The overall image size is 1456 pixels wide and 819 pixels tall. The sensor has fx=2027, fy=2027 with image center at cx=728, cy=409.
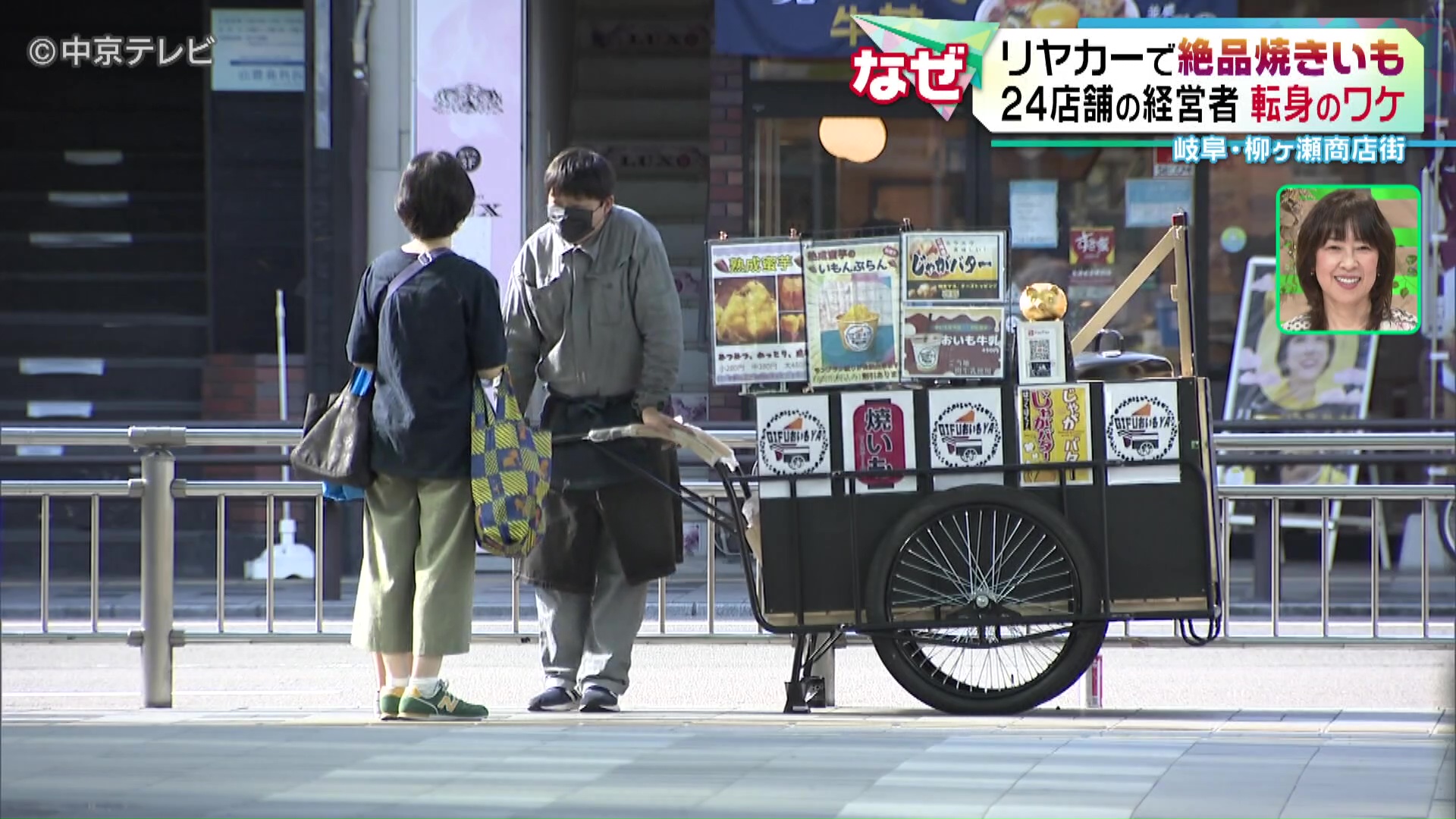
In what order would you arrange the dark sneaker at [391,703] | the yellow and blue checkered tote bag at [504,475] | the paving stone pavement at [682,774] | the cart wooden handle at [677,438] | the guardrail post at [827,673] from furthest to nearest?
the guardrail post at [827,673]
the cart wooden handle at [677,438]
the dark sneaker at [391,703]
the yellow and blue checkered tote bag at [504,475]
the paving stone pavement at [682,774]

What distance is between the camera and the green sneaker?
6.14 metres

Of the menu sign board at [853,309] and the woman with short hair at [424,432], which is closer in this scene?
Answer: the woman with short hair at [424,432]

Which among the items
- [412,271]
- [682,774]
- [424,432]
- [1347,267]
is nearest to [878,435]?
[424,432]

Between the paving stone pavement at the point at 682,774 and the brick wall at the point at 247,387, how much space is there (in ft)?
28.8

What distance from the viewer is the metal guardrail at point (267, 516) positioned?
288 inches

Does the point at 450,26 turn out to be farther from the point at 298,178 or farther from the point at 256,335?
the point at 256,335

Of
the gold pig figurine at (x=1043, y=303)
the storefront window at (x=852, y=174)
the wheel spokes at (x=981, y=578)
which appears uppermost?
the storefront window at (x=852, y=174)

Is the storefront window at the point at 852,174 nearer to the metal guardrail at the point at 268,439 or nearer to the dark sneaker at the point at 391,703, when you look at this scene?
the metal guardrail at the point at 268,439

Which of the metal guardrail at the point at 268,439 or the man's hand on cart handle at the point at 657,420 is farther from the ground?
the man's hand on cart handle at the point at 657,420

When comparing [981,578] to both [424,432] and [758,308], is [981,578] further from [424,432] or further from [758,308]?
[424,432]

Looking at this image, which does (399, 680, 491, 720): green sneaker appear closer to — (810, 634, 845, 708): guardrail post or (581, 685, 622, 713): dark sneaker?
(581, 685, 622, 713): dark sneaker

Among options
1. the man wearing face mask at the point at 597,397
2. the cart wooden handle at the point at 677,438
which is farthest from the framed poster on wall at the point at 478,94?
the cart wooden handle at the point at 677,438

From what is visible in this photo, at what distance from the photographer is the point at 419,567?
623cm
